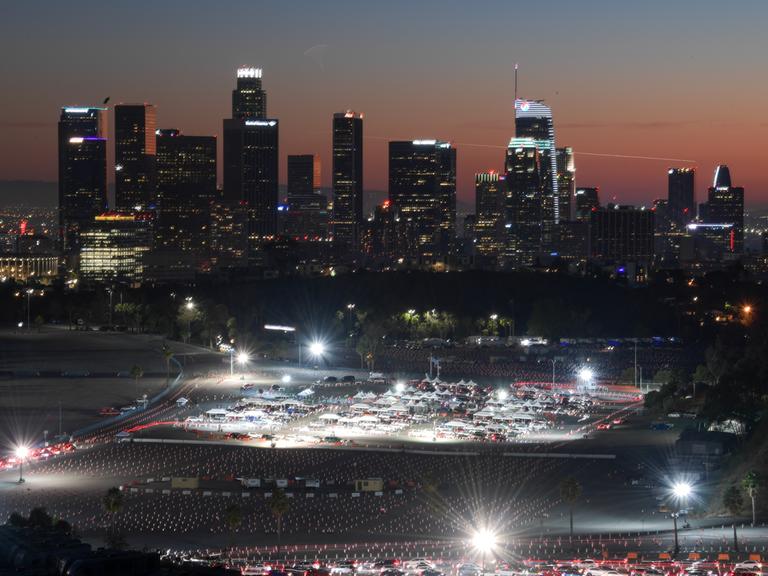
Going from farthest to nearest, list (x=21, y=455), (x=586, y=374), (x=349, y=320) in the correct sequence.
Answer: (x=349, y=320), (x=586, y=374), (x=21, y=455)

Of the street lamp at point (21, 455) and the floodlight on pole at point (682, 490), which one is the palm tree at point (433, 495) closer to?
the floodlight on pole at point (682, 490)

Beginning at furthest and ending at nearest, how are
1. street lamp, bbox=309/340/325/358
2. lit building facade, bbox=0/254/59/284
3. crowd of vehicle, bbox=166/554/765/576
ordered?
lit building facade, bbox=0/254/59/284, street lamp, bbox=309/340/325/358, crowd of vehicle, bbox=166/554/765/576

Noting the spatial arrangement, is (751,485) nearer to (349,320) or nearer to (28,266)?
(349,320)

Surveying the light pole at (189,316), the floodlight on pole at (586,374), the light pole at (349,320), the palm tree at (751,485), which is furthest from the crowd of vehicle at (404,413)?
the light pole at (349,320)

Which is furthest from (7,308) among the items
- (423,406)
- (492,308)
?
(423,406)

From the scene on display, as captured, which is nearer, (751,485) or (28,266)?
(751,485)

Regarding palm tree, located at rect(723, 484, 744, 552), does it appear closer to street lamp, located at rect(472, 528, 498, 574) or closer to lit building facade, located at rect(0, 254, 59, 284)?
street lamp, located at rect(472, 528, 498, 574)

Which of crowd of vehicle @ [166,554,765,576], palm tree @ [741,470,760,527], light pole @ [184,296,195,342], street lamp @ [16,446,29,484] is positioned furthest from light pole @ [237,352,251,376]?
crowd of vehicle @ [166,554,765,576]

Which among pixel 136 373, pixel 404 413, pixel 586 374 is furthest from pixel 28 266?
pixel 404 413

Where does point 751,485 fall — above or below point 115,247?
below

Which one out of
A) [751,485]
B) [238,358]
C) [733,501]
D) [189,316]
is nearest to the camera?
[733,501]

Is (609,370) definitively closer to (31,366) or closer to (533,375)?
(533,375)
